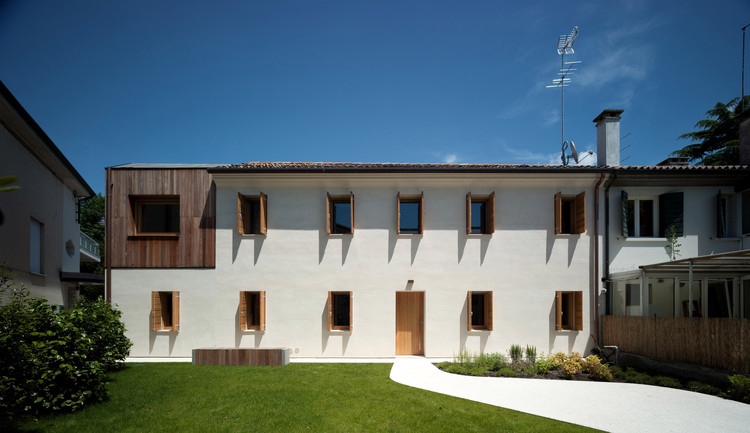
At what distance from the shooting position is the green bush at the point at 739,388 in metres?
8.27

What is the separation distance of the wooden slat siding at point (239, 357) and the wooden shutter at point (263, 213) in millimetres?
3887

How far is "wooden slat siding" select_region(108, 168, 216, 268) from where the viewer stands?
555 inches

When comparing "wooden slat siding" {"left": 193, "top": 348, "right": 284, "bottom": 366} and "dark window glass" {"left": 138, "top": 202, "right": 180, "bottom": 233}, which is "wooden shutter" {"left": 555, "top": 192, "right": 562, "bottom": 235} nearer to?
"wooden slat siding" {"left": 193, "top": 348, "right": 284, "bottom": 366}

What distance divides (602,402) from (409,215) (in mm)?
7943

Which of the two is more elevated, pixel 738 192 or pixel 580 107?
pixel 580 107

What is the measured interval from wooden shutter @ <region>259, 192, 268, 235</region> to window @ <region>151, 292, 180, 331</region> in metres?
3.67

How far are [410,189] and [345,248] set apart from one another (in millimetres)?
3033

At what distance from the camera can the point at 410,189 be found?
14.2 metres

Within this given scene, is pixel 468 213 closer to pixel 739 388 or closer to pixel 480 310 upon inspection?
pixel 480 310

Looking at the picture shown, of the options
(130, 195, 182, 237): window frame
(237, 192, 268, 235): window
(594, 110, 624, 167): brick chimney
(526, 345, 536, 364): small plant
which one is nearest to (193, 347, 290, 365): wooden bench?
(237, 192, 268, 235): window

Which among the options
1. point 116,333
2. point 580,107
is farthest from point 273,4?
point 580,107

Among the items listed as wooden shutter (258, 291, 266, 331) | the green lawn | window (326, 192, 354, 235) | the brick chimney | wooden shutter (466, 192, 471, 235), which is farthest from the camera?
the brick chimney

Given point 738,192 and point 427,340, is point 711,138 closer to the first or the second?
point 738,192

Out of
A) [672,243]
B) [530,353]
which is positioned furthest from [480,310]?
[672,243]
